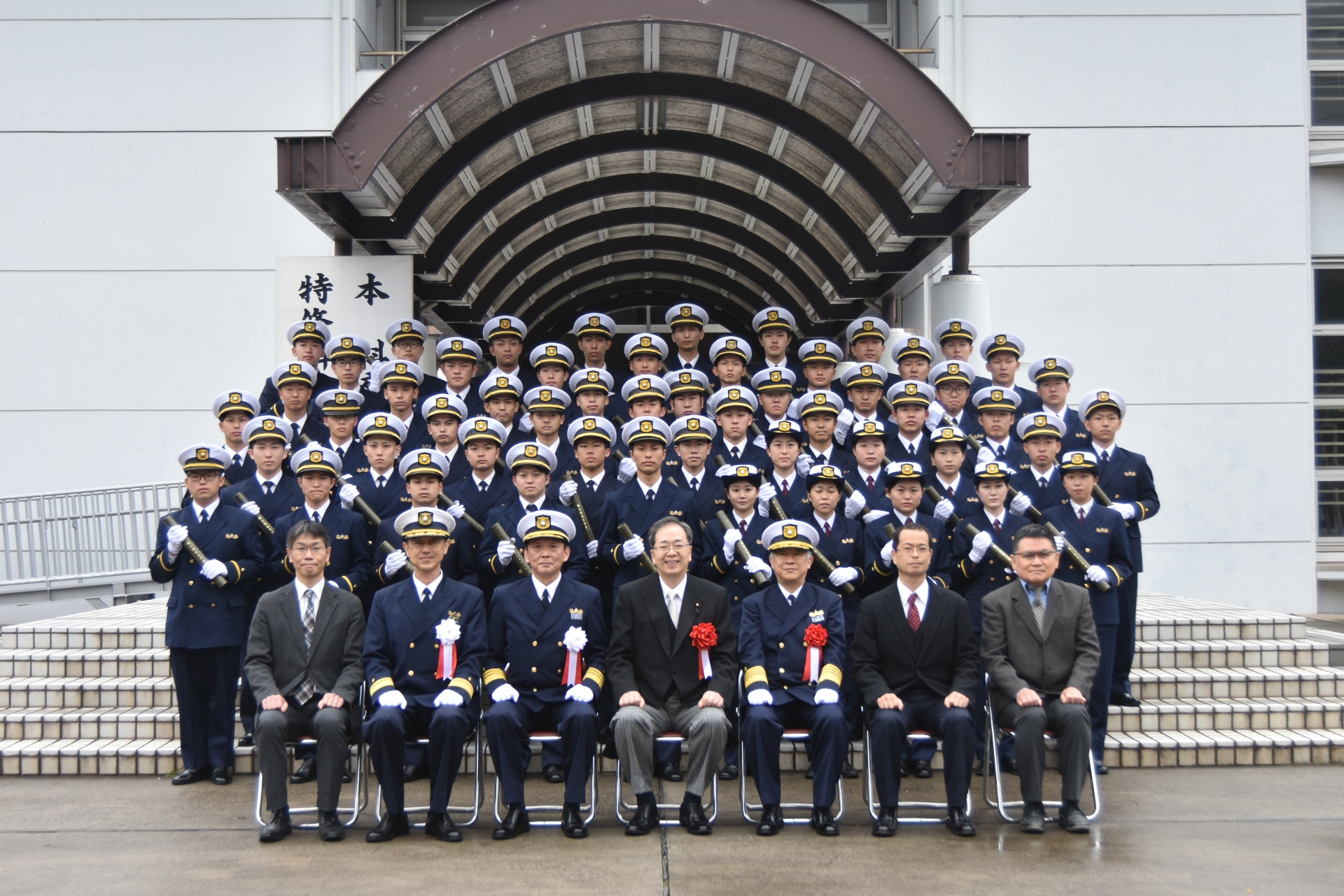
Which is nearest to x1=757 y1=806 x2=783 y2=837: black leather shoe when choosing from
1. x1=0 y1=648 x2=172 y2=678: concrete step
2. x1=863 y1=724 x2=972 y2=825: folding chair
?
x1=863 y1=724 x2=972 y2=825: folding chair

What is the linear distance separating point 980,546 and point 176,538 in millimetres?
4464

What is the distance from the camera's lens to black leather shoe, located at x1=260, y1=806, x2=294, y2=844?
527 centimetres

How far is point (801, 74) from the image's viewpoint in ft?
26.5

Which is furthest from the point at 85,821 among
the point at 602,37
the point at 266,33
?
the point at 266,33

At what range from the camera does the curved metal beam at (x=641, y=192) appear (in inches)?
414

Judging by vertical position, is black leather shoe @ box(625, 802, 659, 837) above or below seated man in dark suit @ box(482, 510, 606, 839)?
below

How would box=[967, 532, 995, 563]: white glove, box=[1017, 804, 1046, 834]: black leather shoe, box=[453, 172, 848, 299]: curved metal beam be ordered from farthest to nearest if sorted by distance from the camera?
box=[453, 172, 848, 299]: curved metal beam
box=[967, 532, 995, 563]: white glove
box=[1017, 804, 1046, 834]: black leather shoe

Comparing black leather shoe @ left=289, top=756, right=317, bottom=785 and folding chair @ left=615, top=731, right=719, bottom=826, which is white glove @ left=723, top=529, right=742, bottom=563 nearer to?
folding chair @ left=615, top=731, right=719, bottom=826

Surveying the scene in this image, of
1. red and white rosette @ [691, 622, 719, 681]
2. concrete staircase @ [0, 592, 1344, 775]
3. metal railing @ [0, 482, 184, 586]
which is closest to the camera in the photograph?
red and white rosette @ [691, 622, 719, 681]

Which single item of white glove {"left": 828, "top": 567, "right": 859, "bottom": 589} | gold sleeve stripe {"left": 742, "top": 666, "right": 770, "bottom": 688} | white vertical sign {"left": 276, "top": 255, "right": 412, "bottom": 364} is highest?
white vertical sign {"left": 276, "top": 255, "right": 412, "bottom": 364}

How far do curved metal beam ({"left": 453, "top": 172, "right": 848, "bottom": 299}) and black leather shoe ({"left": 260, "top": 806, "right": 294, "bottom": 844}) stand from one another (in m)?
6.19

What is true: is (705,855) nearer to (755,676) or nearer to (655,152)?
(755,676)

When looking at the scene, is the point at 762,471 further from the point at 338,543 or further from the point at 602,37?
the point at 602,37

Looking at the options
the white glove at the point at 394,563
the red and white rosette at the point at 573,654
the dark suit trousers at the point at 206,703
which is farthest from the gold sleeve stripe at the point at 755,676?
the dark suit trousers at the point at 206,703
